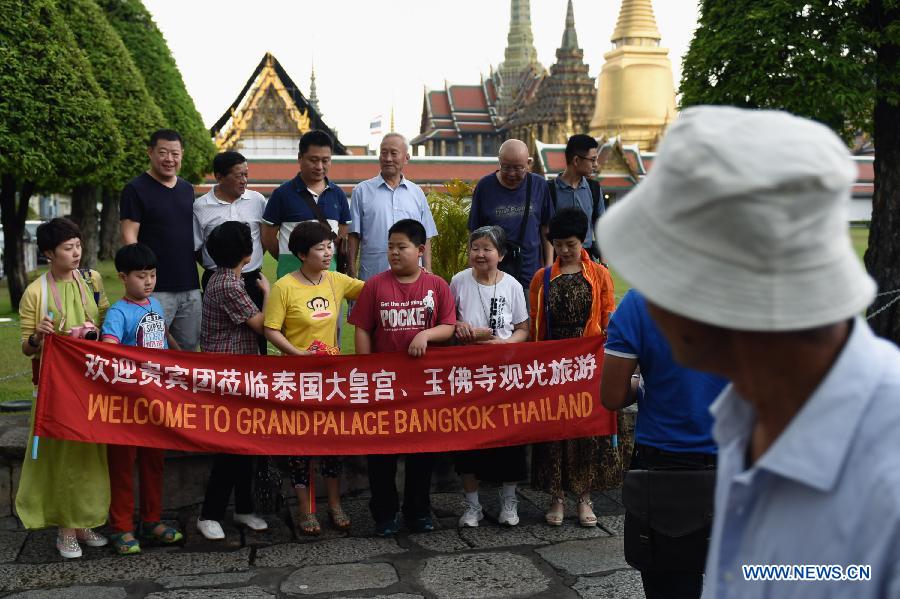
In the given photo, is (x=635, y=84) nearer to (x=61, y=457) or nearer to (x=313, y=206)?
(x=313, y=206)

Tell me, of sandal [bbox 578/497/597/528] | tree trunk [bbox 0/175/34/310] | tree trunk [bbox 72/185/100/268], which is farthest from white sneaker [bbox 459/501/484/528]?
tree trunk [bbox 72/185/100/268]

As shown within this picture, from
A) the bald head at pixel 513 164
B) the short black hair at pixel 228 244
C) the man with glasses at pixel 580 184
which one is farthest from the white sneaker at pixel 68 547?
the man with glasses at pixel 580 184

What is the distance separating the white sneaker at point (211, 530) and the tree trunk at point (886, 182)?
7157 mm

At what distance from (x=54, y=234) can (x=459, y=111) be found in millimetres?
66289

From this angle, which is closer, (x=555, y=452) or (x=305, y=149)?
(x=555, y=452)

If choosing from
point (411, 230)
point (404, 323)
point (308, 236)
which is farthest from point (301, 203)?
point (404, 323)

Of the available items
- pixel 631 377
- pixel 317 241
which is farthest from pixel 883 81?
pixel 631 377

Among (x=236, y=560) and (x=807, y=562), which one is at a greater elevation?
(x=807, y=562)

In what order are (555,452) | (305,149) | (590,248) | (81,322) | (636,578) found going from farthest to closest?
(590,248) → (305,149) → (555,452) → (81,322) → (636,578)

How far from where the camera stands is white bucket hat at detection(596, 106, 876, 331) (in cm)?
96

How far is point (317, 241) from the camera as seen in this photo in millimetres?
4789

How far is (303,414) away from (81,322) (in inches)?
48.0

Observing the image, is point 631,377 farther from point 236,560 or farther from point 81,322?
point 81,322

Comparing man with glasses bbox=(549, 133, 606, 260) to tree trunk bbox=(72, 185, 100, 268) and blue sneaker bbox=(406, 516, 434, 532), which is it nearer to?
blue sneaker bbox=(406, 516, 434, 532)
